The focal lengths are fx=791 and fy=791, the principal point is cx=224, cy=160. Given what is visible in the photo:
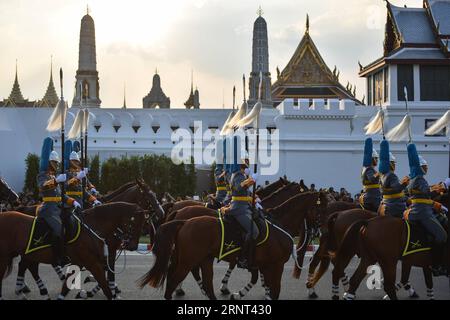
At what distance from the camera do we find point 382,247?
36.0ft

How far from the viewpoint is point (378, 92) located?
45.7m

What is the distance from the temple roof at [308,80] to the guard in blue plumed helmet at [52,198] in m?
53.5

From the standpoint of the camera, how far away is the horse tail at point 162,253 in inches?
433

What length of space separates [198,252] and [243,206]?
1065mm

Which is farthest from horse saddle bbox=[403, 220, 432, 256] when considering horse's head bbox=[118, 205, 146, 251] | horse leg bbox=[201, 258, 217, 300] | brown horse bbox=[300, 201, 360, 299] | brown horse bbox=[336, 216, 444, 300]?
horse's head bbox=[118, 205, 146, 251]

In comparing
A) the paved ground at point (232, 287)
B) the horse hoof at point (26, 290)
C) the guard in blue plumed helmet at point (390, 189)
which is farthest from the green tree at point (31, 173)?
the guard in blue plumed helmet at point (390, 189)

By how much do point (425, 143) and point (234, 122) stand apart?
2929cm

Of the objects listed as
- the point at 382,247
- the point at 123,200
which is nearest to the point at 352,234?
the point at 382,247

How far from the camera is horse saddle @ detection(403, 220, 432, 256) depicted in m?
11.2

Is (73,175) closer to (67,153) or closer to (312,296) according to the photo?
(67,153)

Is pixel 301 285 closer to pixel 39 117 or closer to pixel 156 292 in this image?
pixel 156 292

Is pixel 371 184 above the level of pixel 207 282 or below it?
above

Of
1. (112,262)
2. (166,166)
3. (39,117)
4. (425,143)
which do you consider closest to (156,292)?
(112,262)

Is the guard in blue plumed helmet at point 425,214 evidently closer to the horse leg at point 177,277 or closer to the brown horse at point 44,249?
the horse leg at point 177,277
